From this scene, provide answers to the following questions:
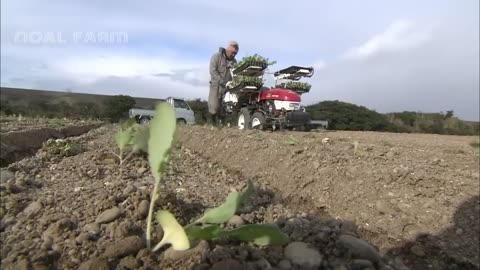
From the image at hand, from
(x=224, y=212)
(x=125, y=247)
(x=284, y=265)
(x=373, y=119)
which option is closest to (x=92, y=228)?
(x=125, y=247)

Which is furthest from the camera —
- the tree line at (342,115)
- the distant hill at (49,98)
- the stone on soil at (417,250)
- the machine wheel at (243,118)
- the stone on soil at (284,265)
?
the distant hill at (49,98)

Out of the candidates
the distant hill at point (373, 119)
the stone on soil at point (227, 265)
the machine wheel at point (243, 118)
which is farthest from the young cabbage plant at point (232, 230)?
the machine wheel at point (243, 118)

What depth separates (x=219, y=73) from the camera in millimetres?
7848

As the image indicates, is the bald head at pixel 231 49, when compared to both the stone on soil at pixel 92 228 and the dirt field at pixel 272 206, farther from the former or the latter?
the stone on soil at pixel 92 228

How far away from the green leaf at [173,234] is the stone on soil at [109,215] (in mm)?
337

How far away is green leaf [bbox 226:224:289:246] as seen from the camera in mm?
1632

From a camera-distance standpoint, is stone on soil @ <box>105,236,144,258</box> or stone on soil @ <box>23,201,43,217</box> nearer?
stone on soil @ <box>105,236,144,258</box>

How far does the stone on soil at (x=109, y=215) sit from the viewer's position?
1.78m

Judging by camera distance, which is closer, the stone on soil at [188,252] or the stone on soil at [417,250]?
the stone on soil at [188,252]

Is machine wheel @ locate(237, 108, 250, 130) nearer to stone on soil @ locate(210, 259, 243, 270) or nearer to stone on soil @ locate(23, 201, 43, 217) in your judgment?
stone on soil @ locate(23, 201, 43, 217)

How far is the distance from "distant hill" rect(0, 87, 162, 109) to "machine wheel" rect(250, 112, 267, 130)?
11.8 m

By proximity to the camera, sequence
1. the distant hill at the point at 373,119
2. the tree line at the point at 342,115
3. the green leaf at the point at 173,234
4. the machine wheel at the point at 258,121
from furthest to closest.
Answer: the machine wheel at the point at 258,121 → the distant hill at the point at 373,119 → the tree line at the point at 342,115 → the green leaf at the point at 173,234

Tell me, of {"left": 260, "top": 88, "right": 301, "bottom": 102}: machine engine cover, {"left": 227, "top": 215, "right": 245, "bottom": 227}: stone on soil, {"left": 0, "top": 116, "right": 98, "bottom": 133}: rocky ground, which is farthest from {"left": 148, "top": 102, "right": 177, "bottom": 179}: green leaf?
{"left": 260, "top": 88, "right": 301, "bottom": 102}: machine engine cover

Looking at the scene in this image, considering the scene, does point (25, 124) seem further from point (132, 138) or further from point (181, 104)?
point (181, 104)
